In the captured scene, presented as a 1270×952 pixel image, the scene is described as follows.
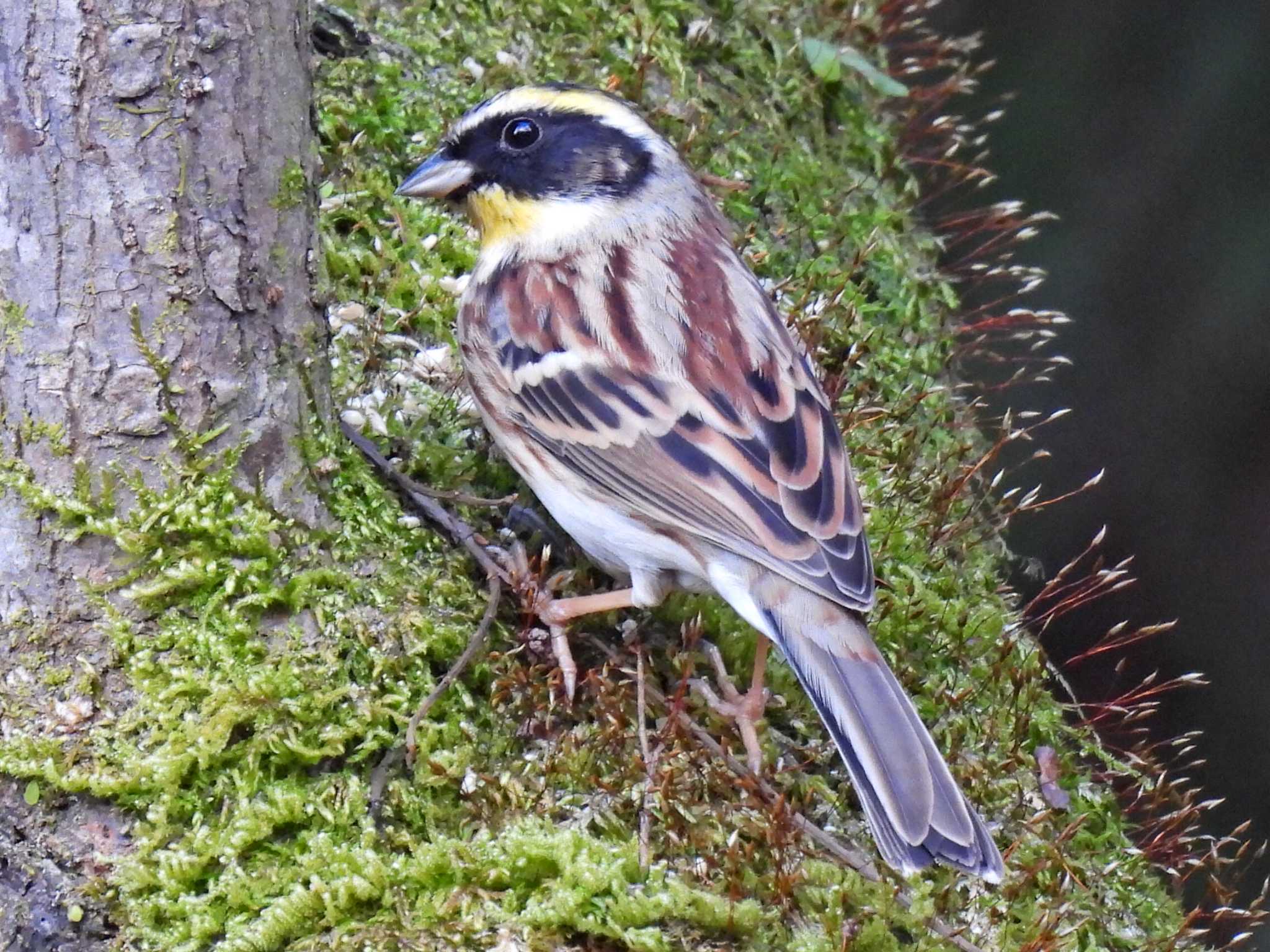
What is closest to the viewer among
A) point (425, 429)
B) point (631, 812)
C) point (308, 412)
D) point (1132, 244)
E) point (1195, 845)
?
point (631, 812)

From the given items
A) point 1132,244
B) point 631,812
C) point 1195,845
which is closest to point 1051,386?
point 1132,244

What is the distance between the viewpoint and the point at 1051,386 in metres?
8.52

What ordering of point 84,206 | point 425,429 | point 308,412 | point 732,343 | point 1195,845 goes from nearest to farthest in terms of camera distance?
point 84,206
point 308,412
point 732,343
point 425,429
point 1195,845

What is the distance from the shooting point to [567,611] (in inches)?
153

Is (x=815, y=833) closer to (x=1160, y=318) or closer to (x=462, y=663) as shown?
(x=462, y=663)

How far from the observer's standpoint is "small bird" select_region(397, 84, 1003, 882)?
3430 millimetres

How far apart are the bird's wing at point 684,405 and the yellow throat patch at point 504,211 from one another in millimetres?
189

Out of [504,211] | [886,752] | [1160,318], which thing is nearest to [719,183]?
[504,211]

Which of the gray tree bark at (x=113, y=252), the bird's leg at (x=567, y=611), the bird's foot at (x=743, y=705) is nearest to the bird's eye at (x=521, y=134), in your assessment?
the gray tree bark at (x=113, y=252)

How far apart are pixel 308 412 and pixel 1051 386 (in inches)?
232

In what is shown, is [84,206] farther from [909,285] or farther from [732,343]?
[909,285]

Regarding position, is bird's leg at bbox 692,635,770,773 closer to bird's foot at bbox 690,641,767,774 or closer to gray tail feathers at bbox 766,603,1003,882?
bird's foot at bbox 690,641,767,774

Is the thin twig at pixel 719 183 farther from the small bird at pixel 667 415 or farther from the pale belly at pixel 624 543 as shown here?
the pale belly at pixel 624 543

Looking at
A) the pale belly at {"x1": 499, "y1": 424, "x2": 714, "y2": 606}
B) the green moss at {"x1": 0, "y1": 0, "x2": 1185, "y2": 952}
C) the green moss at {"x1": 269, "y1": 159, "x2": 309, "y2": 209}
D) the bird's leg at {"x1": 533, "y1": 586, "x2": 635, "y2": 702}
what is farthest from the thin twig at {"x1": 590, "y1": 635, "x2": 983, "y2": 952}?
the green moss at {"x1": 269, "y1": 159, "x2": 309, "y2": 209}
